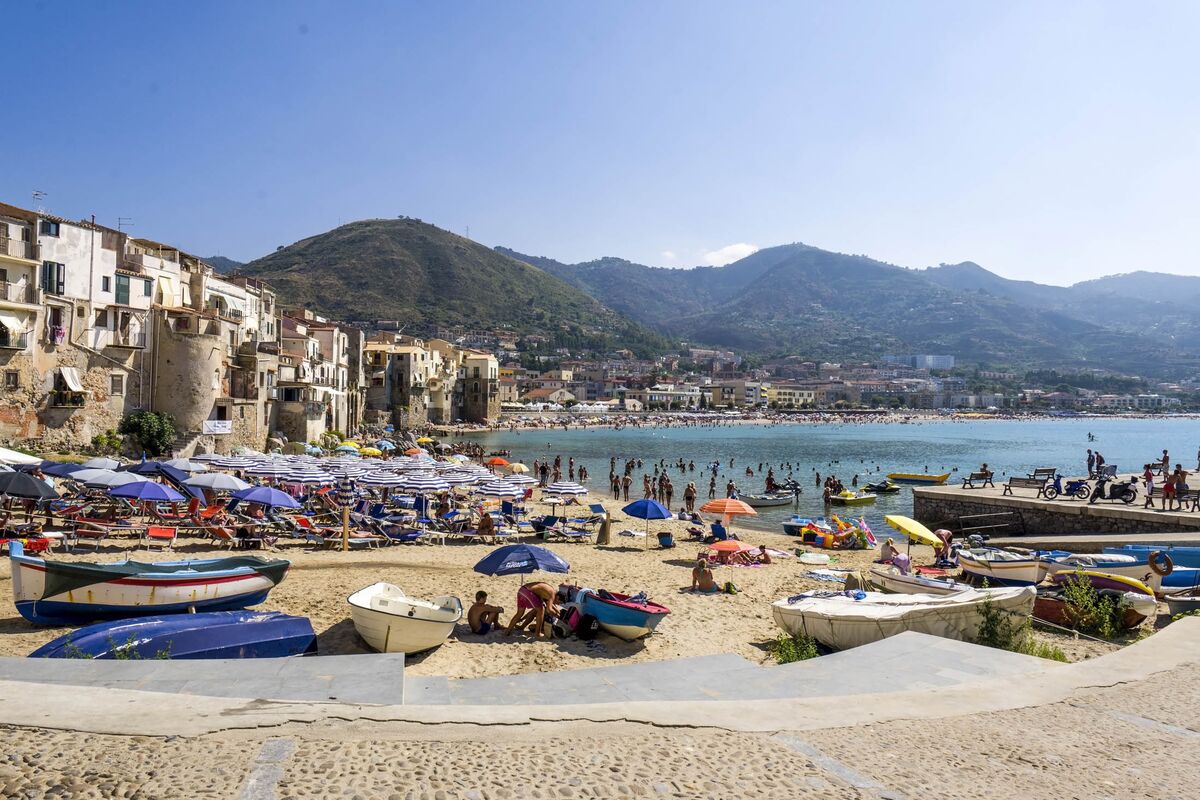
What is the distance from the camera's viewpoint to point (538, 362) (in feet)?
564

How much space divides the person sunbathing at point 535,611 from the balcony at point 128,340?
27396 millimetres

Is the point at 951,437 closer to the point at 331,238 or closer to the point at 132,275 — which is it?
the point at 132,275

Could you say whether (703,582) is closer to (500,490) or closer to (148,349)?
(500,490)

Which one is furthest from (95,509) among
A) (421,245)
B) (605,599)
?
(421,245)

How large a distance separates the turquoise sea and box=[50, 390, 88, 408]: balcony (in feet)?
77.7

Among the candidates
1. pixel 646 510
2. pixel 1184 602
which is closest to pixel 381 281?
pixel 646 510

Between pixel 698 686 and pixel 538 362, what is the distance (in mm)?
165923

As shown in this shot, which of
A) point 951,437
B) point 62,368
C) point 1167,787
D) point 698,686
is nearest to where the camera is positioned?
point 1167,787

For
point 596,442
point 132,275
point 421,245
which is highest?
point 421,245

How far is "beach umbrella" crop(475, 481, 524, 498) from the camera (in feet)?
76.9

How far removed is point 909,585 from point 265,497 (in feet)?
48.6

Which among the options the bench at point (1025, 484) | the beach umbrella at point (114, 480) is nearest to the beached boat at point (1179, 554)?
the bench at point (1025, 484)

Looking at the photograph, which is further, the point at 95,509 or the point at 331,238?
the point at 331,238

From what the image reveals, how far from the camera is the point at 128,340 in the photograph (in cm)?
3072
